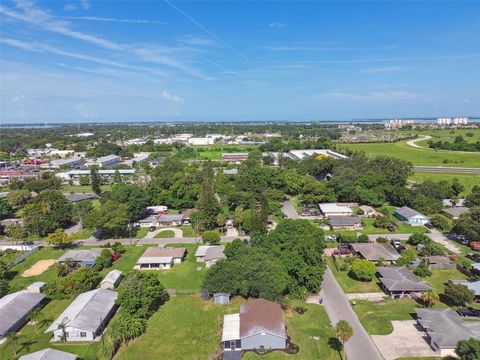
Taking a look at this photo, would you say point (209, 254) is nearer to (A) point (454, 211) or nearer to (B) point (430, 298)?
(B) point (430, 298)

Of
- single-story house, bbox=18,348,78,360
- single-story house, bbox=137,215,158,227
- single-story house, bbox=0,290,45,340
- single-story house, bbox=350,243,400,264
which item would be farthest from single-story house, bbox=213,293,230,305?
single-story house, bbox=137,215,158,227

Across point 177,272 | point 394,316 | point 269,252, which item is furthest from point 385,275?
point 177,272

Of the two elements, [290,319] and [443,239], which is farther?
[443,239]

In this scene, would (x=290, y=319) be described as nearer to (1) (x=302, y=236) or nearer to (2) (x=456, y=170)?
(1) (x=302, y=236)

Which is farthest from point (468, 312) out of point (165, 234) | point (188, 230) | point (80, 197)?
point (80, 197)

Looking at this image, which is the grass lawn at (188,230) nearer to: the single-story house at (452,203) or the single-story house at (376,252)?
the single-story house at (376,252)

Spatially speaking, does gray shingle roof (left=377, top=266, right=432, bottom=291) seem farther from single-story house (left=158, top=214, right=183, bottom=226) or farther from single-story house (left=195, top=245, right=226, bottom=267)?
single-story house (left=158, top=214, right=183, bottom=226)

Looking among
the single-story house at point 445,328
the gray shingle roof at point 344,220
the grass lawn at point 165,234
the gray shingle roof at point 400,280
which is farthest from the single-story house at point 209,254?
the single-story house at point 445,328
